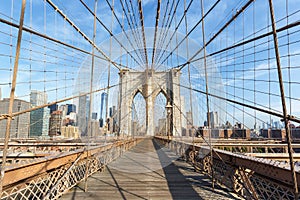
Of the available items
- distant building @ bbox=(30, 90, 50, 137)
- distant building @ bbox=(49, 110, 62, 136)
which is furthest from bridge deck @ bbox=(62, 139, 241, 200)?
distant building @ bbox=(49, 110, 62, 136)

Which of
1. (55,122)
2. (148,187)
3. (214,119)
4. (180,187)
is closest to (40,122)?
(55,122)

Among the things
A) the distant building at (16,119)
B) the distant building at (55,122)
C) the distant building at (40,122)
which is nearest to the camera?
the distant building at (16,119)

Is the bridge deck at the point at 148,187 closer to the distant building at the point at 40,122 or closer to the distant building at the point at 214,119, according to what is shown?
the distant building at the point at 214,119

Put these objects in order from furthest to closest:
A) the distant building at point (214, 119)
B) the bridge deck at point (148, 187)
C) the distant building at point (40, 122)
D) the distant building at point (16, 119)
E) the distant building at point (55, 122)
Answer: the distant building at point (55, 122) < the distant building at point (40, 122) < the distant building at point (214, 119) < the distant building at point (16, 119) < the bridge deck at point (148, 187)

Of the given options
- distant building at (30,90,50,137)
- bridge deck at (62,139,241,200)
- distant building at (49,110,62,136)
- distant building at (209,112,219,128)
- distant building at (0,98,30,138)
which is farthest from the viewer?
distant building at (49,110,62,136)

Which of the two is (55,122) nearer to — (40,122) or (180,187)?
(40,122)

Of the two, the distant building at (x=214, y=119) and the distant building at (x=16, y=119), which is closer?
the distant building at (x=16, y=119)

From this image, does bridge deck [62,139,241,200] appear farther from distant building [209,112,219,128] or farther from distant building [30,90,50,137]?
distant building [30,90,50,137]

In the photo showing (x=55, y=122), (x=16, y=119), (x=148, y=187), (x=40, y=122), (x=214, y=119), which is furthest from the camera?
(x=55, y=122)

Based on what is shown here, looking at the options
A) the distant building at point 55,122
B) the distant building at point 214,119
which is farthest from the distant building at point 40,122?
the distant building at point 214,119

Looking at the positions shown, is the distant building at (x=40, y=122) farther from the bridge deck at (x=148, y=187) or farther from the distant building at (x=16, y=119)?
Answer: the bridge deck at (x=148, y=187)

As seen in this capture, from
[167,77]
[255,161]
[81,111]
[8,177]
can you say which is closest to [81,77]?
[81,111]

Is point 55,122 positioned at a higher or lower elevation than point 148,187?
higher

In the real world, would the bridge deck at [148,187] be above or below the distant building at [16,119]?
below
